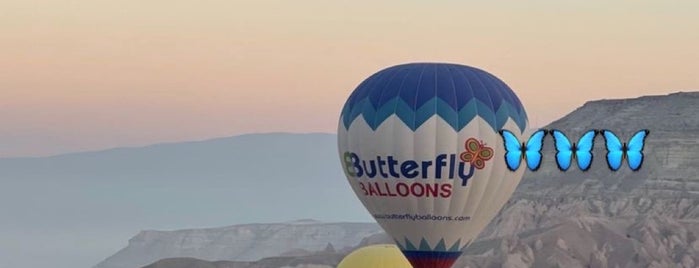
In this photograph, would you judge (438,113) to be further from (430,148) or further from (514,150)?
(514,150)

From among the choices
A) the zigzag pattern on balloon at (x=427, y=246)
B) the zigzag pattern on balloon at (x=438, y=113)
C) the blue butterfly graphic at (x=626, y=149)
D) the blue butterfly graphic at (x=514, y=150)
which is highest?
the zigzag pattern on balloon at (x=438, y=113)

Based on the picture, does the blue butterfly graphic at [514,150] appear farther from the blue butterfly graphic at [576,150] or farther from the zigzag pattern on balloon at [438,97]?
the blue butterfly graphic at [576,150]

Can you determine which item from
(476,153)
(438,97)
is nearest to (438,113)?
(438,97)

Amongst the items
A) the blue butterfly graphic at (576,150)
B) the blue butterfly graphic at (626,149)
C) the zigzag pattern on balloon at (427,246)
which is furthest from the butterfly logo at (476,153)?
the blue butterfly graphic at (626,149)

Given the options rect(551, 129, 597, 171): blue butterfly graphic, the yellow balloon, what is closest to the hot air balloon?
rect(551, 129, 597, 171): blue butterfly graphic

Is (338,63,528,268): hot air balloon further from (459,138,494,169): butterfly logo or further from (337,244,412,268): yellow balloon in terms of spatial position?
(337,244,412,268): yellow balloon
